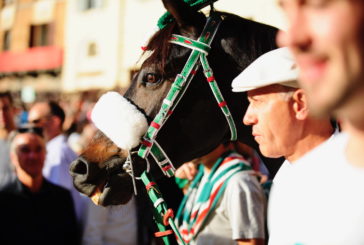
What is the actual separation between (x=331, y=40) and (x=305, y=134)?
3.34 ft

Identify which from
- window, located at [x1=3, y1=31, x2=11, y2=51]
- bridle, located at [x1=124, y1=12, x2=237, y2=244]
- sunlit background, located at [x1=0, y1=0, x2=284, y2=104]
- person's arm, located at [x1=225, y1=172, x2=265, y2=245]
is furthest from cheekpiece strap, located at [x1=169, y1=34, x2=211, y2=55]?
window, located at [x1=3, y1=31, x2=11, y2=51]

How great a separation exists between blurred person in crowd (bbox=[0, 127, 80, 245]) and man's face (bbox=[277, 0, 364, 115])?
3.45m

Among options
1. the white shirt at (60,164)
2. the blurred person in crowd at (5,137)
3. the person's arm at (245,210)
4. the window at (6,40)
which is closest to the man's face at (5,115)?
the blurred person in crowd at (5,137)

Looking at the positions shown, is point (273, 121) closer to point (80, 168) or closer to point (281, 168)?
point (281, 168)

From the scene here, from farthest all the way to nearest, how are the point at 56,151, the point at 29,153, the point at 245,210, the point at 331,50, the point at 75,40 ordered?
the point at 75,40, the point at 56,151, the point at 29,153, the point at 245,210, the point at 331,50

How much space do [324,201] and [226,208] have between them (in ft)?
6.38

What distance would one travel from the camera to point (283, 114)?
1.71 metres

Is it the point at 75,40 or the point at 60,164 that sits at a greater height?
the point at 60,164

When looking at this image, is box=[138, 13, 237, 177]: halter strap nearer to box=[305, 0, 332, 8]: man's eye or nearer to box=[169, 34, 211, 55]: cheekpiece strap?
box=[169, 34, 211, 55]: cheekpiece strap

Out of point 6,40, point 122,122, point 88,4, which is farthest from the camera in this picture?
point 6,40

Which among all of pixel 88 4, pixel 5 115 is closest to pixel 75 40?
pixel 88 4

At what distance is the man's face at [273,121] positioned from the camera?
1.68m

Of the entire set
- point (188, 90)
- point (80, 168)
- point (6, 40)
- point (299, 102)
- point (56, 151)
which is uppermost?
point (299, 102)

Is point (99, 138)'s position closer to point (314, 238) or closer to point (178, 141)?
point (178, 141)
